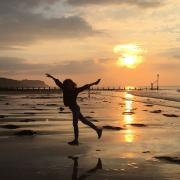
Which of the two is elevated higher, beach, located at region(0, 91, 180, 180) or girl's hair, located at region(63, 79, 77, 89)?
girl's hair, located at region(63, 79, 77, 89)

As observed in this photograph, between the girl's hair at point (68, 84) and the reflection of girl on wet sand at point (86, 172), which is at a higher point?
the girl's hair at point (68, 84)

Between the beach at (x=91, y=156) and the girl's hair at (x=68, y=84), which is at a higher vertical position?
the girl's hair at (x=68, y=84)

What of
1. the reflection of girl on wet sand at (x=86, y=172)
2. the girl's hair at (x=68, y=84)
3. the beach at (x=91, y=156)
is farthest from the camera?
the girl's hair at (x=68, y=84)

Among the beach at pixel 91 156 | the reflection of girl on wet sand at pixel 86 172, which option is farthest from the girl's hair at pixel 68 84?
the reflection of girl on wet sand at pixel 86 172

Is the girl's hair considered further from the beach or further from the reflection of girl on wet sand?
the reflection of girl on wet sand

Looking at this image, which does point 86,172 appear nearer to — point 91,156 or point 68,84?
point 91,156

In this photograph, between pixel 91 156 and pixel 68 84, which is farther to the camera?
pixel 68 84

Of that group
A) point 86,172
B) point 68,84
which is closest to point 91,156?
point 86,172

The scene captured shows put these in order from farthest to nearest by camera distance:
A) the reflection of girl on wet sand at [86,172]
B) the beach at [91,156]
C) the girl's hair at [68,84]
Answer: the girl's hair at [68,84], the beach at [91,156], the reflection of girl on wet sand at [86,172]

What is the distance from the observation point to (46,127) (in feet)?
68.8

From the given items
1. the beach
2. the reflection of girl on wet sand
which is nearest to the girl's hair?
the beach

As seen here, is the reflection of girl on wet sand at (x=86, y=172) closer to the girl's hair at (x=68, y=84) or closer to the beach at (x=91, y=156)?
the beach at (x=91, y=156)

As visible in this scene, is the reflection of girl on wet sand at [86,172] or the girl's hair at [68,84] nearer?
the reflection of girl on wet sand at [86,172]

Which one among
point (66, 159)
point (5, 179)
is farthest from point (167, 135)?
point (5, 179)
